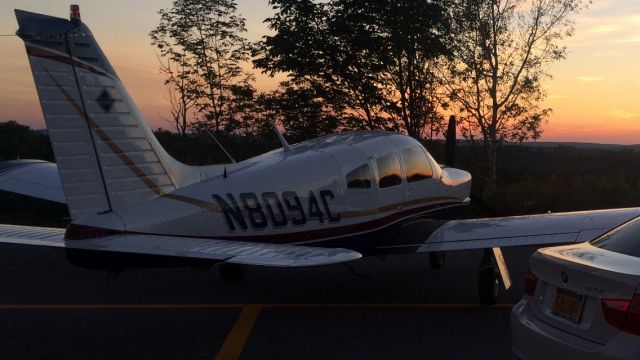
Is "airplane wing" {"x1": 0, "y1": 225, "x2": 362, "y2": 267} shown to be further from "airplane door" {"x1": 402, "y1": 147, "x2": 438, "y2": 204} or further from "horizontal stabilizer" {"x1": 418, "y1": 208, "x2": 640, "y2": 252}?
"airplane door" {"x1": 402, "y1": 147, "x2": 438, "y2": 204}

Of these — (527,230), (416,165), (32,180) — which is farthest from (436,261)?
(32,180)

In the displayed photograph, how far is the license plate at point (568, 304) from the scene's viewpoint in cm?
436

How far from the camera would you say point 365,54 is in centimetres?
2753

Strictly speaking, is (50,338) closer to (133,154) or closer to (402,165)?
(133,154)

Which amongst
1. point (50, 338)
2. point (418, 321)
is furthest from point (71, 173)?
point (418, 321)

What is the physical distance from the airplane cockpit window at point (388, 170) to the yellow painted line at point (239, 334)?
257 centimetres

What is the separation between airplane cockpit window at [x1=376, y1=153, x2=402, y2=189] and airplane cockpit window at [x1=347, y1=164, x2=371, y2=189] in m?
0.28

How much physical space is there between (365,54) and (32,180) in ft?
58.8

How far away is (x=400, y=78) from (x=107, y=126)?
20.7 m

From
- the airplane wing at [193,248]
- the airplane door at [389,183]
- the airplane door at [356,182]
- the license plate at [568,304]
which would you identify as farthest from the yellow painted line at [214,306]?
the license plate at [568,304]

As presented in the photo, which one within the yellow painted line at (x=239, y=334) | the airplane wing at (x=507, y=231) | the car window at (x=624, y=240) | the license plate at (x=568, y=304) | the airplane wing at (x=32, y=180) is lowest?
the yellow painted line at (x=239, y=334)

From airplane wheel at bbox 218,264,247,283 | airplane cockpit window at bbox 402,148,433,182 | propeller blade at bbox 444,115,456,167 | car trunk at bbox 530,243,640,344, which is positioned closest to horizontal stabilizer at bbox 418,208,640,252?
airplane cockpit window at bbox 402,148,433,182

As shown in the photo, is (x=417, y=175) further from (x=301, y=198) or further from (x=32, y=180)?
(x=32, y=180)

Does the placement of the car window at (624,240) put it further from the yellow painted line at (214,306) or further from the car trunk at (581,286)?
the yellow painted line at (214,306)
